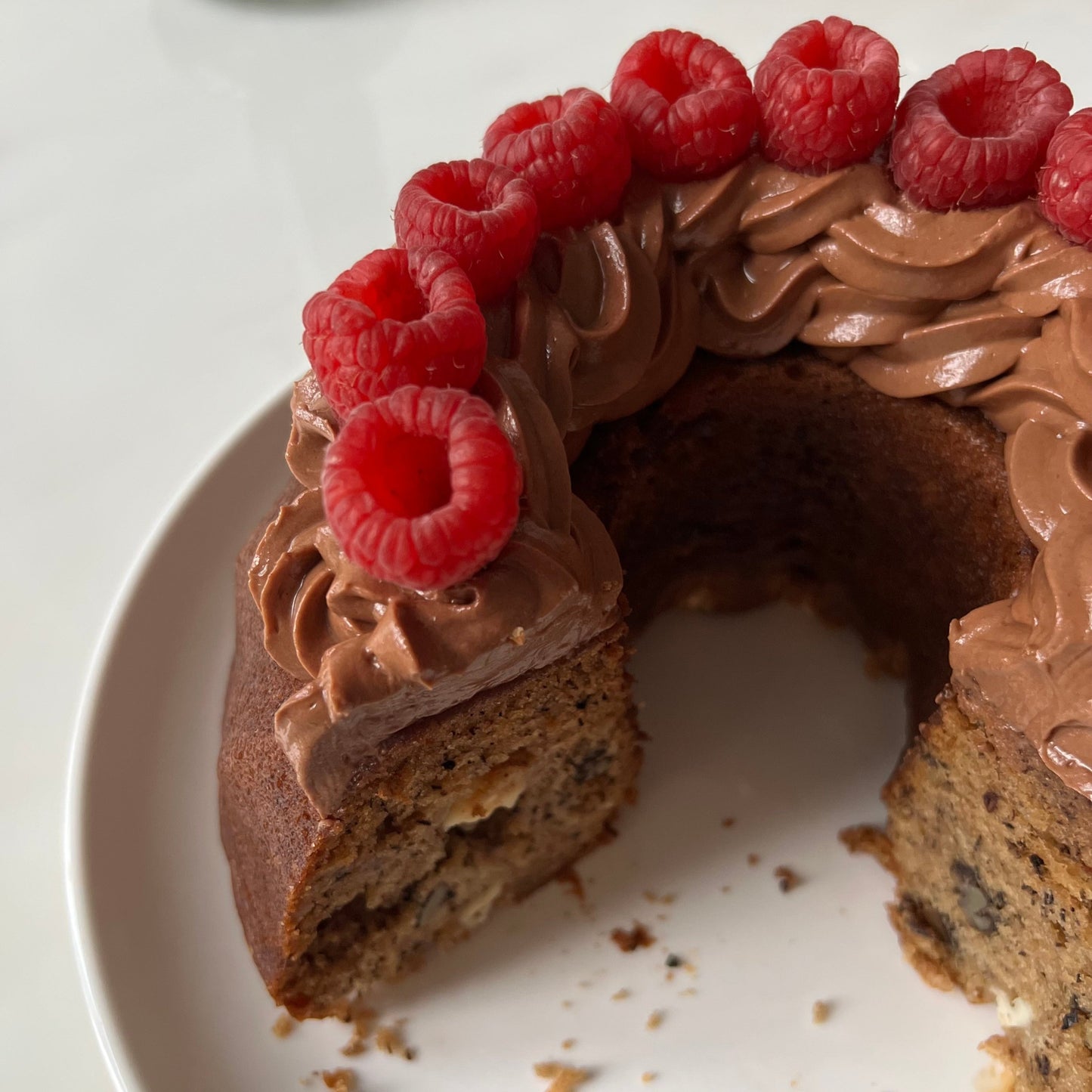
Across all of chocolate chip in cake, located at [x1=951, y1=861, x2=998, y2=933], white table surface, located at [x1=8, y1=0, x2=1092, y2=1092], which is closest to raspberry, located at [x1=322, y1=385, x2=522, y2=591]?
chocolate chip in cake, located at [x1=951, y1=861, x2=998, y2=933]

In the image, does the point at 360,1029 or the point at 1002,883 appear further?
the point at 360,1029

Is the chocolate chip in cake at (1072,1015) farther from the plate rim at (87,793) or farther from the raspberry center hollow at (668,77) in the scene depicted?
the raspberry center hollow at (668,77)

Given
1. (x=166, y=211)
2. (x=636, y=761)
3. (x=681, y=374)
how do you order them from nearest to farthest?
(x=681, y=374)
(x=636, y=761)
(x=166, y=211)

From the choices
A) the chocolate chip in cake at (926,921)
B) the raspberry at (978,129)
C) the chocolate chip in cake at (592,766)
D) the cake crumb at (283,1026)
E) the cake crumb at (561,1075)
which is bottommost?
the chocolate chip in cake at (926,921)

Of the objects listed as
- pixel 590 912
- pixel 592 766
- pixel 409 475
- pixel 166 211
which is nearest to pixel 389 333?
pixel 409 475

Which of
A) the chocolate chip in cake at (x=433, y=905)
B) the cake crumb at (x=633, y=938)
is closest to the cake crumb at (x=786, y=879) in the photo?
the cake crumb at (x=633, y=938)

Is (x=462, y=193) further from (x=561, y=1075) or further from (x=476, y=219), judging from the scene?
(x=561, y=1075)
